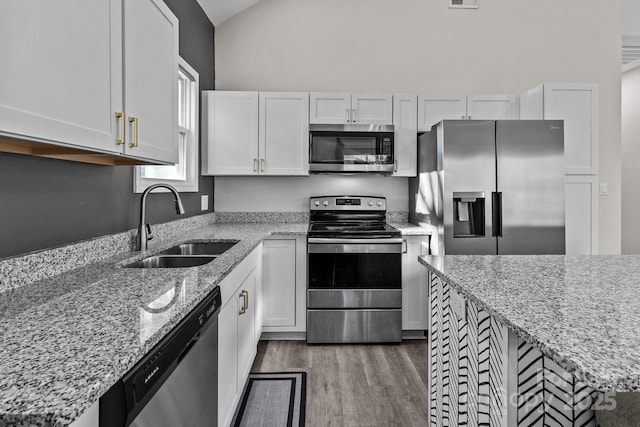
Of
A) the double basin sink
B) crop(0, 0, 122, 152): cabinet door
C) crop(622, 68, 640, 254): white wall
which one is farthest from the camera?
crop(622, 68, 640, 254): white wall

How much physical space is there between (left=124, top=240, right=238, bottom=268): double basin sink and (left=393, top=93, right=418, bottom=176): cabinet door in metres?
1.68

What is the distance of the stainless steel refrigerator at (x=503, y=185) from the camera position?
9.13 feet

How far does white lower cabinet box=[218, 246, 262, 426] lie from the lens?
1624 mm

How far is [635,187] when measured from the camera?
5.32 metres

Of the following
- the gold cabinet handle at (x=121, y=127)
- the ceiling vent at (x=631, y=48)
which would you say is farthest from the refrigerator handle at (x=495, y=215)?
the ceiling vent at (x=631, y=48)

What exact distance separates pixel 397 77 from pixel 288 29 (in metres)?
1.15

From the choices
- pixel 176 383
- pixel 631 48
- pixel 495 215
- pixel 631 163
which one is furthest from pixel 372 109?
pixel 631 163

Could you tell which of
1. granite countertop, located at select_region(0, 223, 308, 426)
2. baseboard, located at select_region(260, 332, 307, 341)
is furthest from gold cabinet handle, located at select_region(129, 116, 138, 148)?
baseboard, located at select_region(260, 332, 307, 341)

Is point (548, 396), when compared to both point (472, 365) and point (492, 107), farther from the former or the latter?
point (492, 107)

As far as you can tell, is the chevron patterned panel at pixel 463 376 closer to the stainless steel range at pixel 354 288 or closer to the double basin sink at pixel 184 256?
the double basin sink at pixel 184 256

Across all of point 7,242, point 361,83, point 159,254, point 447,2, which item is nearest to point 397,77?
point 361,83

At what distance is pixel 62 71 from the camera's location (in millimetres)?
1047

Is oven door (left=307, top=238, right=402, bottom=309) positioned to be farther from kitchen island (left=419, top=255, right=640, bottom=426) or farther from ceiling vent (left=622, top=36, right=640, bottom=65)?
ceiling vent (left=622, top=36, right=640, bottom=65)

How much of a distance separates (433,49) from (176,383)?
372 centimetres
